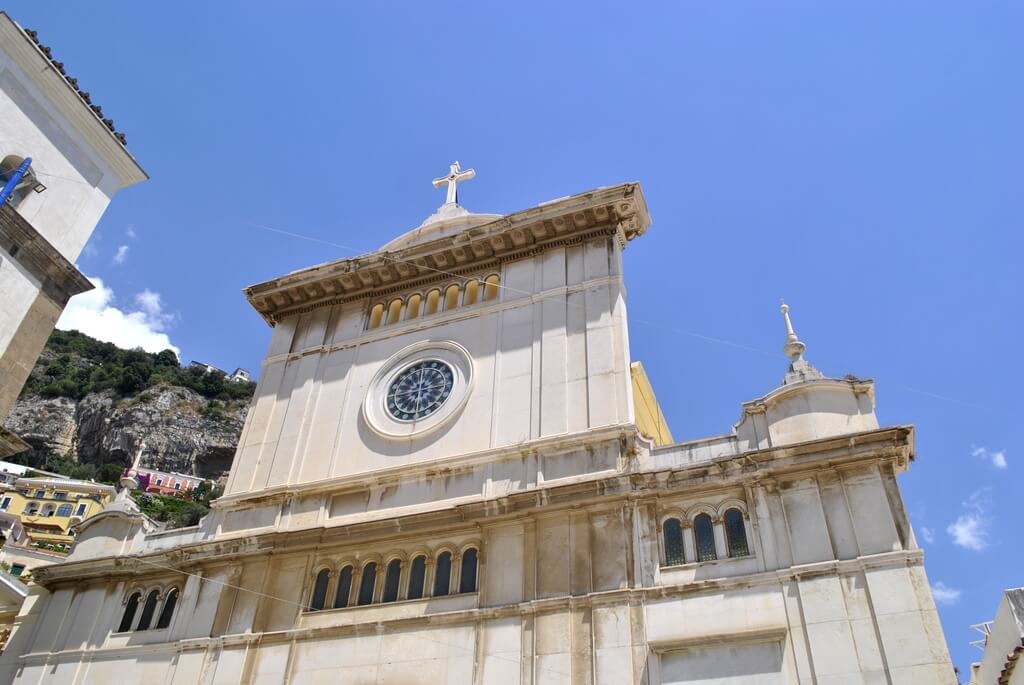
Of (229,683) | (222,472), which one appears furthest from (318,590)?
(222,472)

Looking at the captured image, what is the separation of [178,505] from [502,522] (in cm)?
8874

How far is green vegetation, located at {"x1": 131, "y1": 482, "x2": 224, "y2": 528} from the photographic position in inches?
3440

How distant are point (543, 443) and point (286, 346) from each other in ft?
35.4

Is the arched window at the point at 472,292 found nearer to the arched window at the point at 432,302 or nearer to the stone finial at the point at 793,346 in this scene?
the arched window at the point at 432,302

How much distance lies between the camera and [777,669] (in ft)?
47.8

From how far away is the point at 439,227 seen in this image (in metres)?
27.1

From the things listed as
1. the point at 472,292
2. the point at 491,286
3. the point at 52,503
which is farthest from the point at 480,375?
the point at 52,503

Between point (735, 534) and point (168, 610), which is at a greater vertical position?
point (735, 534)

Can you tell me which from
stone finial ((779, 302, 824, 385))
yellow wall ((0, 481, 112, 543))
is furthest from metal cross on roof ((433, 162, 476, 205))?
yellow wall ((0, 481, 112, 543))

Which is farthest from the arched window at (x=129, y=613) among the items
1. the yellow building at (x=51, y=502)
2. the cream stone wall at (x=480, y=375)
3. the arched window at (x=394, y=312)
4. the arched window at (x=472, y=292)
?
the yellow building at (x=51, y=502)

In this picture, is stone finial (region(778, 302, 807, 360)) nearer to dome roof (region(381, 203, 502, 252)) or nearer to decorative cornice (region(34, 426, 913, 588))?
decorative cornice (region(34, 426, 913, 588))

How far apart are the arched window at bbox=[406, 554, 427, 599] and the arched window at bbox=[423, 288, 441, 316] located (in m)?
8.45

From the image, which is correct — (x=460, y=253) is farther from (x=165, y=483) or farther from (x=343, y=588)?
(x=165, y=483)

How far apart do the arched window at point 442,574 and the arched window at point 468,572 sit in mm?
295
